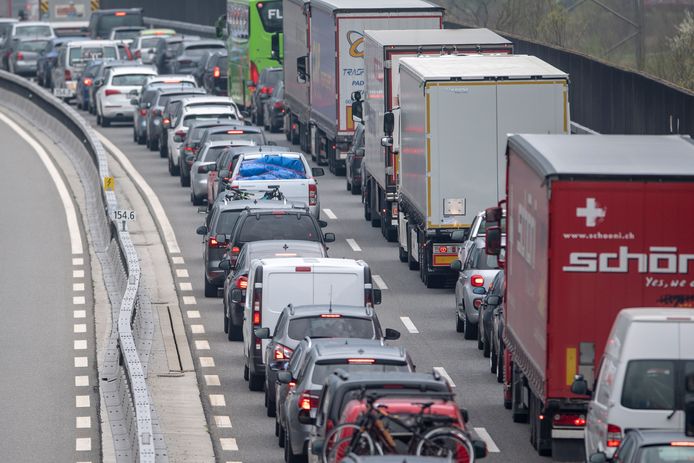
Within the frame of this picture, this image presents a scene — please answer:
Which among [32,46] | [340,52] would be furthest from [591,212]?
[32,46]

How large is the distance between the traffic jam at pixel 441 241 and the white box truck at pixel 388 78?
65 millimetres

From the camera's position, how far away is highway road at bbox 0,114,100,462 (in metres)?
22.5

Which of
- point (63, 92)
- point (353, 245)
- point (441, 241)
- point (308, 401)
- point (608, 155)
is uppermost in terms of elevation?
point (608, 155)

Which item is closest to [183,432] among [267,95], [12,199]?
[12,199]

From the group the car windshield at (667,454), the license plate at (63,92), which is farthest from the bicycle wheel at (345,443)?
the license plate at (63,92)

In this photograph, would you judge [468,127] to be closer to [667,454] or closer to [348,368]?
[348,368]

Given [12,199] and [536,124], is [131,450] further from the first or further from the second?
[12,199]

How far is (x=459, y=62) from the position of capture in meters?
32.7

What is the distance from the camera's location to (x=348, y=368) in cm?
1944

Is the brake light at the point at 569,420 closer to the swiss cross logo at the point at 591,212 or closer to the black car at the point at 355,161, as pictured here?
the swiss cross logo at the point at 591,212

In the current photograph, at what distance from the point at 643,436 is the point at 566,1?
3714 centimetres

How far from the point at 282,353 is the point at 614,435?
614 cm

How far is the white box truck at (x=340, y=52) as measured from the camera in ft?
140

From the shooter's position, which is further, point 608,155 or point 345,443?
point 608,155
